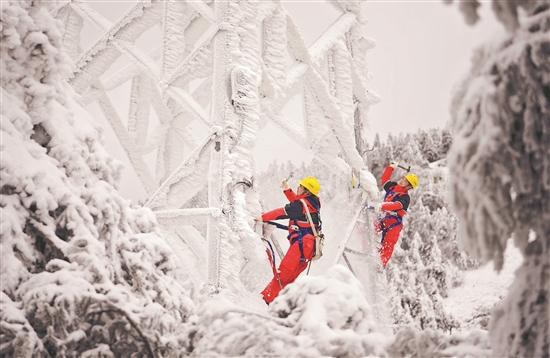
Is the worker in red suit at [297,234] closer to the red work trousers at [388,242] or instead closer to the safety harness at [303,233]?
the safety harness at [303,233]

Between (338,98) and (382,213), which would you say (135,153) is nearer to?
(338,98)

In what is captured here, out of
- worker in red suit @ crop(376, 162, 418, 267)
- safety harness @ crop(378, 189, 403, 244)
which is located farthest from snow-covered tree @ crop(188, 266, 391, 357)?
safety harness @ crop(378, 189, 403, 244)

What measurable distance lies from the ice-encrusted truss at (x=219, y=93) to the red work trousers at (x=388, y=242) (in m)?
1.08

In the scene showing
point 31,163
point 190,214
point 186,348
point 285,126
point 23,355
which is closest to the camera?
point 23,355

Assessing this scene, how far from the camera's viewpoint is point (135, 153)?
29.0 ft

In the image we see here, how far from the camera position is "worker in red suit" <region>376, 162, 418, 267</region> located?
920 centimetres

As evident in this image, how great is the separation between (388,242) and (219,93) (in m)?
4.11

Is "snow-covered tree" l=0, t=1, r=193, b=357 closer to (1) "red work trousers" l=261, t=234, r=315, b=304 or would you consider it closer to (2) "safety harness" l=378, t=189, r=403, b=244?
(1) "red work trousers" l=261, t=234, r=315, b=304

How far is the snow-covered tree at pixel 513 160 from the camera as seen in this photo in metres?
1.76

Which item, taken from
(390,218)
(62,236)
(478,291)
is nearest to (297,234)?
(390,218)

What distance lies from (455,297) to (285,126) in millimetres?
4633

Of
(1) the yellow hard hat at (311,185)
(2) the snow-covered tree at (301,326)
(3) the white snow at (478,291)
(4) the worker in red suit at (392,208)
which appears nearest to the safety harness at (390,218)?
(4) the worker in red suit at (392,208)

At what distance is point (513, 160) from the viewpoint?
176 cm

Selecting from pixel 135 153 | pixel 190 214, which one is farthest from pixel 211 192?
pixel 135 153
